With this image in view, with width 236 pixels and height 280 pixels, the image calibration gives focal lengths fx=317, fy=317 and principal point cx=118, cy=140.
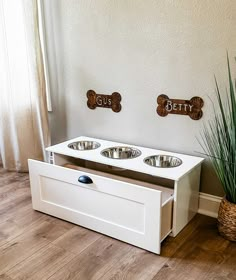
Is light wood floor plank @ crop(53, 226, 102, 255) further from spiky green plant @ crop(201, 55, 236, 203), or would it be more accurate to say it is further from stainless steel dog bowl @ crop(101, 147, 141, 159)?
spiky green plant @ crop(201, 55, 236, 203)

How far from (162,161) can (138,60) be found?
0.74m

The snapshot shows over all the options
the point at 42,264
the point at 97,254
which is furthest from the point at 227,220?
the point at 42,264

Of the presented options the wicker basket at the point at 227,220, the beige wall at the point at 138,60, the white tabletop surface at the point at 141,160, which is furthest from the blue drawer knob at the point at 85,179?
the wicker basket at the point at 227,220

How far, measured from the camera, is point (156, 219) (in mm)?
1701

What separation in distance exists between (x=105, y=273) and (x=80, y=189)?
539mm

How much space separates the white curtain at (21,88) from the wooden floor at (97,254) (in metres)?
0.85

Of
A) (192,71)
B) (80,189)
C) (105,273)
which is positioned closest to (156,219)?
(105,273)

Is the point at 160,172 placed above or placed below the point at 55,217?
above

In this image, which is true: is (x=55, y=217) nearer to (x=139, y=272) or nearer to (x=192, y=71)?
(x=139, y=272)

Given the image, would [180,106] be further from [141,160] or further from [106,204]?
[106,204]

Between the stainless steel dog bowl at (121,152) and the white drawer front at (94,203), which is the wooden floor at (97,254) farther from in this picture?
the stainless steel dog bowl at (121,152)

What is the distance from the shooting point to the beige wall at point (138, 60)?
1.97m

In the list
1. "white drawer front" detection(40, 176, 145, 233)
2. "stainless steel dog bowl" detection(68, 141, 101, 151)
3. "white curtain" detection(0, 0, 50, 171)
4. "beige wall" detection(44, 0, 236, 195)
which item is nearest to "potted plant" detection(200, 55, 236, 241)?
"beige wall" detection(44, 0, 236, 195)

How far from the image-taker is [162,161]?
215 centimetres
